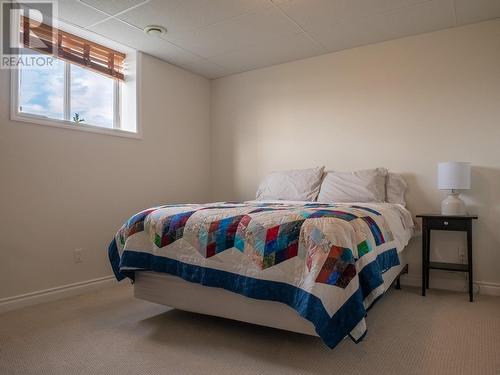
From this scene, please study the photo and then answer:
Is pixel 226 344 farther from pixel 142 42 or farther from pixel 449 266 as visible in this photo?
pixel 142 42

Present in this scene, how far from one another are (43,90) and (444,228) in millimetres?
3463

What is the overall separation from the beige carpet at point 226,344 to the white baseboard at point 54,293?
109mm

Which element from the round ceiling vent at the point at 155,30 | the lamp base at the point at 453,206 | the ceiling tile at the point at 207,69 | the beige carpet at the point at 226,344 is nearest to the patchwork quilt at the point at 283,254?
the beige carpet at the point at 226,344

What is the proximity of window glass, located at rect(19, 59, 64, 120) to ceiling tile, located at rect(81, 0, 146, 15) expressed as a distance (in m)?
0.67

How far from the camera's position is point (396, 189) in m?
3.20

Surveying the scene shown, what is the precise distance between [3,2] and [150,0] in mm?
1064

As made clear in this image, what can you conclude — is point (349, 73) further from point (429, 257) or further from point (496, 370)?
point (496, 370)

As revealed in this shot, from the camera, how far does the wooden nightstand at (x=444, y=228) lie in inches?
108

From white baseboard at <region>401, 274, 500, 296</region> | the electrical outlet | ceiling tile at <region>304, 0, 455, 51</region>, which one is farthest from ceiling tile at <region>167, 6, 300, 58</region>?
white baseboard at <region>401, 274, 500, 296</region>

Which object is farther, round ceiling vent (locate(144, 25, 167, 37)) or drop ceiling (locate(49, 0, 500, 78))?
round ceiling vent (locate(144, 25, 167, 37))

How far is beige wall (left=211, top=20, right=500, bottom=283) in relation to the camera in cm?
298

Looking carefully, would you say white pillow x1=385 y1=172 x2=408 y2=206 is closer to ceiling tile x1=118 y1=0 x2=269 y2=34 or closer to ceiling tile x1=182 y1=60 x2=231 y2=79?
ceiling tile x1=118 y1=0 x2=269 y2=34

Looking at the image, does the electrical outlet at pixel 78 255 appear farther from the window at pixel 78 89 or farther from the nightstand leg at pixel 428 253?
the nightstand leg at pixel 428 253

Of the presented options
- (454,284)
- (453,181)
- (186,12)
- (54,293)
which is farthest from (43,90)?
(454,284)
